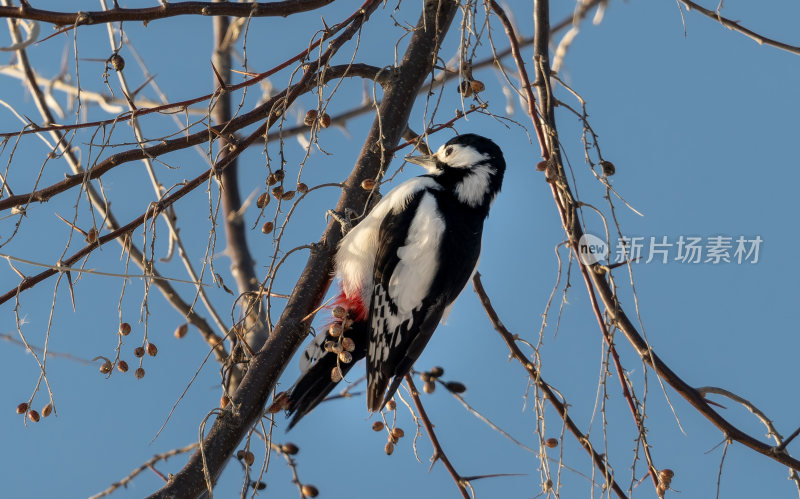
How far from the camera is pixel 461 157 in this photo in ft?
9.98

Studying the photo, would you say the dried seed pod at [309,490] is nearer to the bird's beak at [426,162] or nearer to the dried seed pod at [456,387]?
the dried seed pod at [456,387]

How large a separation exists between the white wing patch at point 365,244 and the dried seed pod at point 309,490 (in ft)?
2.09

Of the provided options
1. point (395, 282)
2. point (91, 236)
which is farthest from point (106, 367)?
point (395, 282)

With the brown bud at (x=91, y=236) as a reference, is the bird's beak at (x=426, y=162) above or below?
above

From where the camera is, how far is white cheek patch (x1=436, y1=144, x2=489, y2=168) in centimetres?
303

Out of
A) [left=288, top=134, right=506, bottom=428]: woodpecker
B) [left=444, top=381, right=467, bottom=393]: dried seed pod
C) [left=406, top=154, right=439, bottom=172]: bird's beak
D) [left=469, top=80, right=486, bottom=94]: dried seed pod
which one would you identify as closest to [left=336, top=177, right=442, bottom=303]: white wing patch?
[left=288, top=134, right=506, bottom=428]: woodpecker

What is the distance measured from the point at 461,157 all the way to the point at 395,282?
59 centimetres

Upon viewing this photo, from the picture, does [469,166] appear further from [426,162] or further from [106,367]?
[106,367]

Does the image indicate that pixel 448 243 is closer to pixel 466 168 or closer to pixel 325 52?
pixel 466 168

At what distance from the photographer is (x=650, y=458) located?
208 centimetres

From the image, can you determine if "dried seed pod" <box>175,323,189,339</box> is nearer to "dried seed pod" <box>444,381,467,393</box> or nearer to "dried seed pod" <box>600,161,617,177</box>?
"dried seed pod" <box>444,381,467,393</box>

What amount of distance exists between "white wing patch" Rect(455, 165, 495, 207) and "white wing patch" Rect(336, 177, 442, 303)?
9 centimetres

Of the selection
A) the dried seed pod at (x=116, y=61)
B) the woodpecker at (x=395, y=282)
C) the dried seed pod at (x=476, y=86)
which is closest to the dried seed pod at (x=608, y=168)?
the dried seed pod at (x=476, y=86)

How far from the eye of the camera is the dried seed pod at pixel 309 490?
257 centimetres
